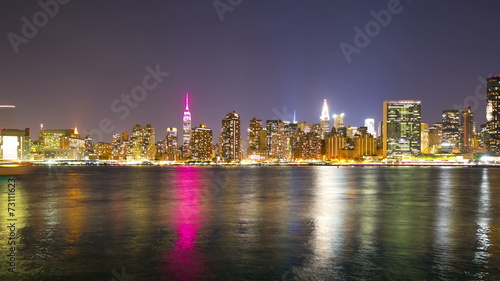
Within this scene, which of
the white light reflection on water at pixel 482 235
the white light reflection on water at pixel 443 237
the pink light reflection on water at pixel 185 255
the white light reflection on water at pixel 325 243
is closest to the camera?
the pink light reflection on water at pixel 185 255

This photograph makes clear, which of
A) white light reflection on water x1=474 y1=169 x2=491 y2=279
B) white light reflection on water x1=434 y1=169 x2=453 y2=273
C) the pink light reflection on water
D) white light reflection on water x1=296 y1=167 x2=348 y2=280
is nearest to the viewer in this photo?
the pink light reflection on water

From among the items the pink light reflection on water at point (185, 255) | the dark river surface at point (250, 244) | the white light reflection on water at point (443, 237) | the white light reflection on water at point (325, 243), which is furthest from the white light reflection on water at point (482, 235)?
the pink light reflection on water at point (185, 255)

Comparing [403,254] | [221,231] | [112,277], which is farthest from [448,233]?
[112,277]

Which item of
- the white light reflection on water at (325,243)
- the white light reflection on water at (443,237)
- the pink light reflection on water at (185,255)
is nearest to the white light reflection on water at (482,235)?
the white light reflection on water at (443,237)

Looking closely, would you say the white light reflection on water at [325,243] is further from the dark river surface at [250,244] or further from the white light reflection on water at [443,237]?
the white light reflection on water at [443,237]

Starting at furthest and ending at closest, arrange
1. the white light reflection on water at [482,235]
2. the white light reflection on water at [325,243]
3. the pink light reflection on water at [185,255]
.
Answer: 1. the white light reflection on water at [482,235]
2. the white light reflection on water at [325,243]
3. the pink light reflection on water at [185,255]

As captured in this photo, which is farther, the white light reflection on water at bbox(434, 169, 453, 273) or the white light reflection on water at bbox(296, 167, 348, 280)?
the white light reflection on water at bbox(434, 169, 453, 273)

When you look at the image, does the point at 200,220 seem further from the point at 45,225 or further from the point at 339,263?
the point at 339,263

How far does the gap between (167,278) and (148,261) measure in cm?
276

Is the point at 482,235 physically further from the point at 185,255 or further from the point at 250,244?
the point at 185,255

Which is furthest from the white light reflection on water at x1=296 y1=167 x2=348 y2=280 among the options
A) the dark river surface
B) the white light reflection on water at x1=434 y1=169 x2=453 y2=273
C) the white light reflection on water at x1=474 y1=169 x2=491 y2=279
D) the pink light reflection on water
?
the white light reflection on water at x1=474 y1=169 x2=491 y2=279

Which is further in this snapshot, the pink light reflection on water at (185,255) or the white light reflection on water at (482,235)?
the white light reflection on water at (482,235)

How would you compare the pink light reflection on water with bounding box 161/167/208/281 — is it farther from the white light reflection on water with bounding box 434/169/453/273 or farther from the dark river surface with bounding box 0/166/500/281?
the white light reflection on water with bounding box 434/169/453/273

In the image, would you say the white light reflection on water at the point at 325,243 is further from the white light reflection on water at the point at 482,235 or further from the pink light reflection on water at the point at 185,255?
the white light reflection on water at the point at 482,235
